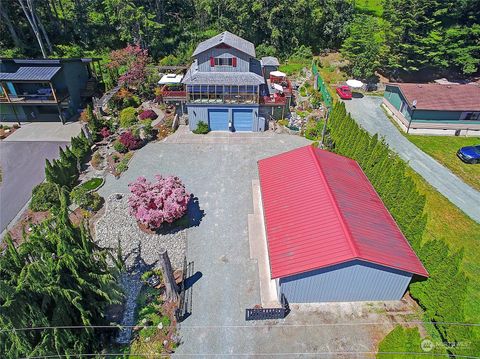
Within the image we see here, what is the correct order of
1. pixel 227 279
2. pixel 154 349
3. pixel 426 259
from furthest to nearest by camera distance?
pixel 227 279
pixel 426 259
pixel 154 349

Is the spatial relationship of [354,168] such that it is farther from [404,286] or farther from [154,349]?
[154,349]

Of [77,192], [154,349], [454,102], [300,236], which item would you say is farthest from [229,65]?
[154,349]

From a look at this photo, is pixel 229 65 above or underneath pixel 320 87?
above

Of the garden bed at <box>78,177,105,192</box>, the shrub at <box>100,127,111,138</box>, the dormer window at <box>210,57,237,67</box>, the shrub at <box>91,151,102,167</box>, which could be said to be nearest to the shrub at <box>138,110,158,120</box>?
the shrub at <box>100,127,111,138</box>

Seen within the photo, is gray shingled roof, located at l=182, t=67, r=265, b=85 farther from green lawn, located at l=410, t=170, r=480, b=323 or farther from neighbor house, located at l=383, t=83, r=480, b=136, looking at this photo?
green lawn, located at l=410, t=170, r=480, b=323

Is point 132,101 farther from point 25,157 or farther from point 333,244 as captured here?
point 333,244

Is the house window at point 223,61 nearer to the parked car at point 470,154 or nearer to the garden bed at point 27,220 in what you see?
the garden bed at point 27,220

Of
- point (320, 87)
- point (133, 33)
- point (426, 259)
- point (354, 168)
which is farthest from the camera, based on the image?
point (133, 33)

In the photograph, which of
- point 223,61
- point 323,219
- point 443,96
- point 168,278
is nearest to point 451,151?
point 443,96
